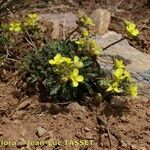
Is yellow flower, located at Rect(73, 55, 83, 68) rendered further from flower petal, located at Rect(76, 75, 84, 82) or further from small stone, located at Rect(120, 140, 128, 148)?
small stone, located at Rect(120, 140, 128, 148)

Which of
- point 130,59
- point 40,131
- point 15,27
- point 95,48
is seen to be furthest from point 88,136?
point 15,27

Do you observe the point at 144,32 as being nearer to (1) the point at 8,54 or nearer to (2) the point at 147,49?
(2) the point at 147,49

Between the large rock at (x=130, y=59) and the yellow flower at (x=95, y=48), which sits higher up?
the yellow flower at (x=95, y=48)

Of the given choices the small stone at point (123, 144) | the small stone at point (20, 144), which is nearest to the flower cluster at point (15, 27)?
the small stone at point (20, 144)

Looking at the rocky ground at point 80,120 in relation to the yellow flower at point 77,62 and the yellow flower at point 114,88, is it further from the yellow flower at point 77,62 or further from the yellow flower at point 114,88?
the yellow flower at point 77,62

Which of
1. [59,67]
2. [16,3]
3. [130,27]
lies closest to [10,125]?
[59,67]

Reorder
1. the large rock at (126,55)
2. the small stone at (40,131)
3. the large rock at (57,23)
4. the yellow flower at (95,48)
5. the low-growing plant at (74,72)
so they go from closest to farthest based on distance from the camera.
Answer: the small stone at (40,131) < the low-growing plant at (74,72) < the yellow flower at (95,48) < the large rock at (126,55) < the large rock at (57,23)
